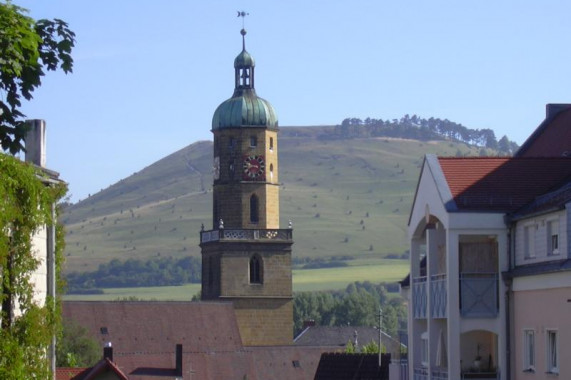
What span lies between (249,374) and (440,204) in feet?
227

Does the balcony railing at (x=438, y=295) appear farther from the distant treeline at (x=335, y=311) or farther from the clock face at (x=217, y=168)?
the distant treeline at (x=335, y=311)

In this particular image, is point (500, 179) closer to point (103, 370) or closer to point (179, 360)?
point (103, 370)

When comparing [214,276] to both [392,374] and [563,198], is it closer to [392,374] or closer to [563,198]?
[392,374]

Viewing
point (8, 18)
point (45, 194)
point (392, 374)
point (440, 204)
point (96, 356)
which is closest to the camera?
point (8, 18)

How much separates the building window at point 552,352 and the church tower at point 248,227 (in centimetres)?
7598

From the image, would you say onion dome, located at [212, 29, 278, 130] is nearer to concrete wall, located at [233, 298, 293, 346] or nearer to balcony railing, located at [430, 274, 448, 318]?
concrete wall, located at [233, 298, 293, 346]

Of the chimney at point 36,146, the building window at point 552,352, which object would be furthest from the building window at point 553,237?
the chimney at point 36,146

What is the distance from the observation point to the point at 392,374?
42.0m

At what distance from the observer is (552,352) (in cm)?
3141

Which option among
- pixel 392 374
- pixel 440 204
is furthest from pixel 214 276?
pixel 440 204

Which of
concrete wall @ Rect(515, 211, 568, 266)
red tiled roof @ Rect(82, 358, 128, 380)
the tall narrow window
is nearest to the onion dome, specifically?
the tall narrow window

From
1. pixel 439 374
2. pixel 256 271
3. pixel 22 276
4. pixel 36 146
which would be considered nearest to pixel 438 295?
pixel 439 374

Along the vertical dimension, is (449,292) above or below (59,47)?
below

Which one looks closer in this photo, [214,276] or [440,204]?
[440,204]
